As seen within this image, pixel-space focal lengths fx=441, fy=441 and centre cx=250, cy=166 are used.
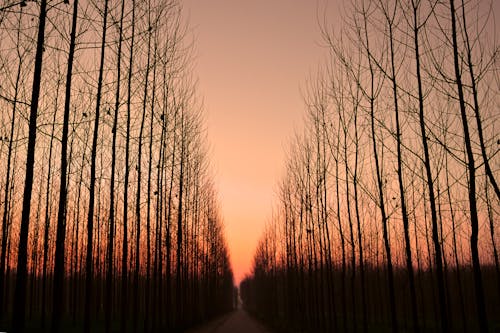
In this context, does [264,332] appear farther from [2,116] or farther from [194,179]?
[2,116]

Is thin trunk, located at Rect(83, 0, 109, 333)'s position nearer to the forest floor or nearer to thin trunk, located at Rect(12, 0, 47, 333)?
thin trunk, located at Rect(12, 0, 47, 333)

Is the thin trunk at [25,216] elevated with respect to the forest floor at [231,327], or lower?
elevated

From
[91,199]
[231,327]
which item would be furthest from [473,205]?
[231,327]

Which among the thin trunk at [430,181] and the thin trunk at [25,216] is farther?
the thin trunk at [430,181]

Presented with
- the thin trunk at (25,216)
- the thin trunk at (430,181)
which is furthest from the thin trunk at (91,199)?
the thin trunk at (430,181)

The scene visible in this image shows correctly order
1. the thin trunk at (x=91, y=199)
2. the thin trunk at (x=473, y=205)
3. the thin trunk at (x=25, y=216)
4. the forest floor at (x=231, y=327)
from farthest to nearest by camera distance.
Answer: the forest floor at (x=231, y=327) → the thin trunk at (x=91, y=199) → the thin trunk at (x=473, y=205) → the thin trunk at (x=25, y=216)

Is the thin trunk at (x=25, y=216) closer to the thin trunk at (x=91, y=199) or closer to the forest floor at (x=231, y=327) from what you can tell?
the thin trunk at (x=91, y=199)

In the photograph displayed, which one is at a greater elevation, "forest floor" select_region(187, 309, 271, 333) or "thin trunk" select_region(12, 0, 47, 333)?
"thin trunk" select_region(12, 0, 47, 333)

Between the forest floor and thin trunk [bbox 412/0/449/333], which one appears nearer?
thin trunk [bbox 412/0/449/333]

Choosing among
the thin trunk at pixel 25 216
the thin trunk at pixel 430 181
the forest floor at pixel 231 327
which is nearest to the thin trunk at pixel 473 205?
the thin trunk at pixel 430 181

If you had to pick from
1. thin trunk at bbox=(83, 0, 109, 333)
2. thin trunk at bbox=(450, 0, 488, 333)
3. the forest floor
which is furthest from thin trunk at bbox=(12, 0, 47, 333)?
the forest floor

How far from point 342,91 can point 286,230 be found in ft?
36.2

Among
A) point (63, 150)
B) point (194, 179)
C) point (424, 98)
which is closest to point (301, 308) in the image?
point (194, 179)

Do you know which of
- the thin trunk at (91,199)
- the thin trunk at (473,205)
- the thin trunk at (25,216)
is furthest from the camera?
the thin trunk at (91,199)
